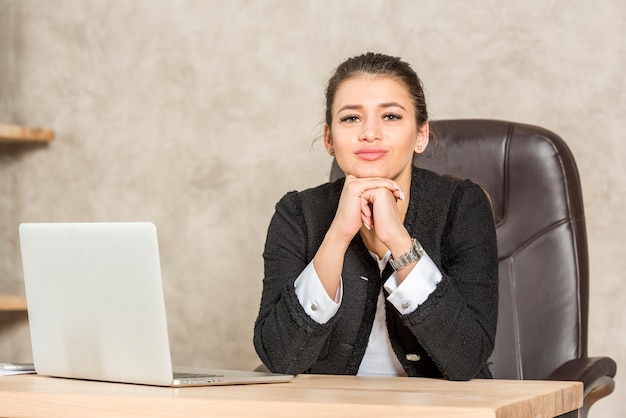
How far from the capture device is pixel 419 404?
1.04 m

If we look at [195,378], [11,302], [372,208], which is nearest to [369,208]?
[372,208]

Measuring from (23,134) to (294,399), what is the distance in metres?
2.41

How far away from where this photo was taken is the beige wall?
2.67 metres

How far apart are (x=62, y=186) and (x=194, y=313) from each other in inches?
27.8

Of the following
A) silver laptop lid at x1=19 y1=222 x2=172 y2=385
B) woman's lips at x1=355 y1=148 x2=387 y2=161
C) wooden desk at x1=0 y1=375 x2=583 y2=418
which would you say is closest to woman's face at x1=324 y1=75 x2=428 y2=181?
woman's lips at x1=355 y1=148 x2=387 y2=161

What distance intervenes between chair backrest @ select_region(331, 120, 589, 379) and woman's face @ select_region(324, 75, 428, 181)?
14.2 inches

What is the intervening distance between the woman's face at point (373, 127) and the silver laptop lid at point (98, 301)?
0.62 meters

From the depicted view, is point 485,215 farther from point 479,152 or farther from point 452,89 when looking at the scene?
point 452,89

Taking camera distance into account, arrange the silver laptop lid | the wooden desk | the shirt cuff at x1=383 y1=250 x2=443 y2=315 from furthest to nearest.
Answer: the shirt cuff at x1=383 y1=250 x2=443 y2=315, the silver laptop lid, the wooden desk

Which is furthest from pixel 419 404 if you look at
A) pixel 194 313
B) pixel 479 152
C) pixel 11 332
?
pixel 11 332

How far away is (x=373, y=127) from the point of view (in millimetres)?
1731

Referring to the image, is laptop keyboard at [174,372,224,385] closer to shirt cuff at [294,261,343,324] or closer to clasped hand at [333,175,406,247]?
shirt cuff at [294,261,343,324]

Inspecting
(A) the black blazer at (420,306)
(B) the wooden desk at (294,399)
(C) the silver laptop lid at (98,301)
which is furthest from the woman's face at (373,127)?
(C) the silver laptop lid at (98,301)

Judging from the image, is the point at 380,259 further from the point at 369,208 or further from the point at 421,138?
the point at 421,138
